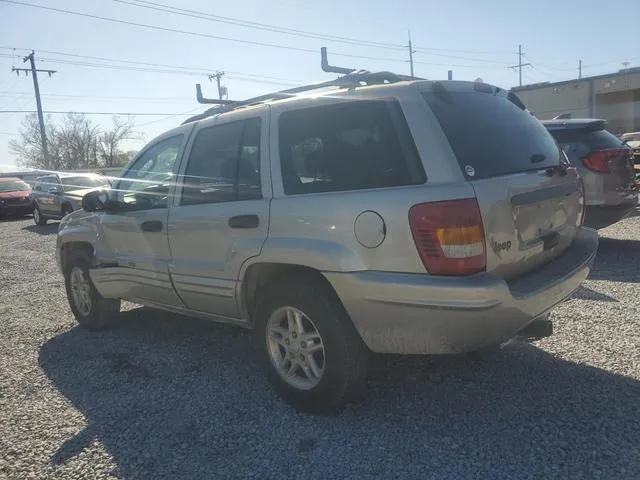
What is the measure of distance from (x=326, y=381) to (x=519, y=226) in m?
1.40

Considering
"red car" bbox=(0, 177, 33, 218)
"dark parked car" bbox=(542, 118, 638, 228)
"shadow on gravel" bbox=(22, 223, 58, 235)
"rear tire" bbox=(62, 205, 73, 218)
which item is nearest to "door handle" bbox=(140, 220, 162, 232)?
"dark parked car" bbox=(542, 118, 638, 228)

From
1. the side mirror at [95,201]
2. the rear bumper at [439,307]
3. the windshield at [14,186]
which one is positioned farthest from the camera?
the windshield at [14,186]


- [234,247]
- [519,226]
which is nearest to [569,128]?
[519,226]

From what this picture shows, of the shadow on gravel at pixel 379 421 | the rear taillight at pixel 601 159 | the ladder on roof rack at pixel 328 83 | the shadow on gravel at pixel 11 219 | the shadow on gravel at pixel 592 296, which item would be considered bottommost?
the shadow on gravel at pixel 379 421

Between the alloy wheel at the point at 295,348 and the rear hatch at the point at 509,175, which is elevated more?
the rear hatch at the point at 509,175

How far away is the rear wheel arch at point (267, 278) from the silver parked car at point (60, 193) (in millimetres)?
13420

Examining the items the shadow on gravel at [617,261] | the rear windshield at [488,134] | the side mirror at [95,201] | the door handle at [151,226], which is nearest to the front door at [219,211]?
the door handle at [151,226]

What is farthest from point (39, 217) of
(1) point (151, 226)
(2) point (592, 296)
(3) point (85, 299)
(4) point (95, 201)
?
(2) point (592, 296)

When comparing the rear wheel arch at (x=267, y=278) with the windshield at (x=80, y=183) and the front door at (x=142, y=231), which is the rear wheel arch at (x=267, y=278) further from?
the windshield at (x=80, y=183)

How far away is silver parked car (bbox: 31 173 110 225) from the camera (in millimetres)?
16062

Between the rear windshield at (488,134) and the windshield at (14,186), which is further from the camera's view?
the windshield at (14,186)

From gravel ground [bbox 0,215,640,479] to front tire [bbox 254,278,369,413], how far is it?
0.17 meters

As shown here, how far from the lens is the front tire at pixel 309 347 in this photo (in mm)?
3158

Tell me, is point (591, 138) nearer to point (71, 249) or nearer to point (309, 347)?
point (309, 347)
